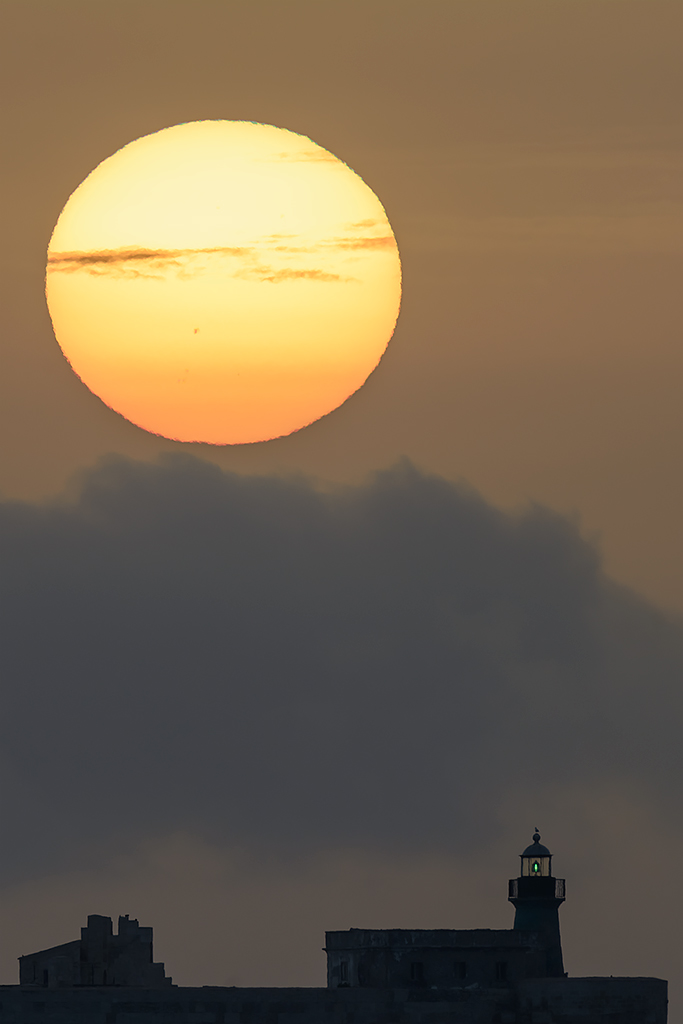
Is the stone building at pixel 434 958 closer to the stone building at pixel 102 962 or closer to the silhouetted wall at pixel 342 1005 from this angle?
the silhouetted wall at pixel 342 1005

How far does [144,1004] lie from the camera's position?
11212 cm

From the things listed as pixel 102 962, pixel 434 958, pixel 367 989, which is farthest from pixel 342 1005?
pixel 102 962

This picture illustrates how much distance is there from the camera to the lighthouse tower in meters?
126

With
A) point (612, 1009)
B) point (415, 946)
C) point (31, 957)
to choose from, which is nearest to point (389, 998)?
point (415, 946)

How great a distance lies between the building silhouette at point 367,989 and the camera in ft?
368

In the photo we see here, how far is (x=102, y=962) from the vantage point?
118 m

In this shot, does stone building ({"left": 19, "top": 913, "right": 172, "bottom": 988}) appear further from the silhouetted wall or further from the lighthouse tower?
the lighthouse tower

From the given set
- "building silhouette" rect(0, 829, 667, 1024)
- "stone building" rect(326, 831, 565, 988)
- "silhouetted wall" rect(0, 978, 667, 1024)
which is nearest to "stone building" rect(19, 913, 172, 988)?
"building silhouette" rect(0, 829, 667, 1024)

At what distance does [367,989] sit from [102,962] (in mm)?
13022

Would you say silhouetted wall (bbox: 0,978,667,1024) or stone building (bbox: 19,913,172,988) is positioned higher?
stone building (bbox: 19,913,172,988)

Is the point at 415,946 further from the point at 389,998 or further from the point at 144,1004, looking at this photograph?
the point at 144,1004

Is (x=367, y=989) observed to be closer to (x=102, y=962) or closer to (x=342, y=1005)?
(x=342, y=1005)

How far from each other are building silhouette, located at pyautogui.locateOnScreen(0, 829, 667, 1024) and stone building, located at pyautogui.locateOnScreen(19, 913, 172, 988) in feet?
0.16

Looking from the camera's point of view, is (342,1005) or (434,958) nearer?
(342,1005)
